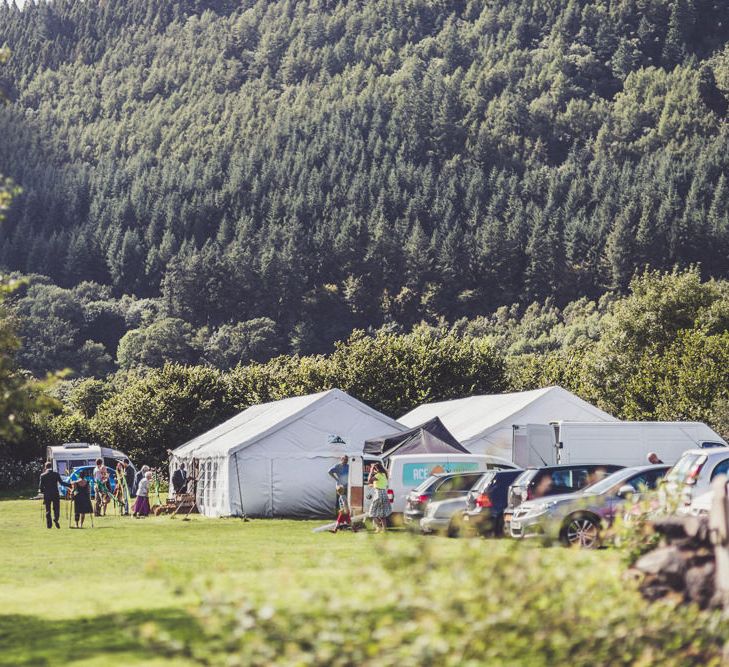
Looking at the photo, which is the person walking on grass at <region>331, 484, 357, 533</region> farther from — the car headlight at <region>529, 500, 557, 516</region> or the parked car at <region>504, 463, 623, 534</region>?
the car headlight at <region>529, 500, 557, 516</region>

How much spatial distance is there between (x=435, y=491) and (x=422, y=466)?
2588 millimetres

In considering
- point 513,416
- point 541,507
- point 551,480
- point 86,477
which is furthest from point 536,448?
point 86,477

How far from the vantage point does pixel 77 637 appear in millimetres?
13266

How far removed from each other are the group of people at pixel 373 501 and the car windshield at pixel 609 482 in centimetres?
616

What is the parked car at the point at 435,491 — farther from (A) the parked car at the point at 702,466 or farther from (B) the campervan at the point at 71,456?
(B) the campervan at the point at 71,456

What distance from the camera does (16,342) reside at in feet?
44.3

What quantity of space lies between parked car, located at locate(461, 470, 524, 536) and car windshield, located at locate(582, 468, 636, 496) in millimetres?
2779

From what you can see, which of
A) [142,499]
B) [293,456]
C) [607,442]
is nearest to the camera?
[607,442]

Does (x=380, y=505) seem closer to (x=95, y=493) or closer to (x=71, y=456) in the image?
(x=95, y=493)

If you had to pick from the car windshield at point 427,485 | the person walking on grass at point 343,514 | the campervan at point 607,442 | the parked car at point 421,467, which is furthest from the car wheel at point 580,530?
the campervan at point 607,442

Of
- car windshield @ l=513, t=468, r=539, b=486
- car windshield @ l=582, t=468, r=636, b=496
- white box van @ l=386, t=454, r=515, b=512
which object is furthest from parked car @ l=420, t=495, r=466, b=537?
car windshield @ l=582, t=468, r=636, b=496

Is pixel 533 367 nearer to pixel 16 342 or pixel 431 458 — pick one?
pixel 431 458

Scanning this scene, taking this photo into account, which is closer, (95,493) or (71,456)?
(95,493)

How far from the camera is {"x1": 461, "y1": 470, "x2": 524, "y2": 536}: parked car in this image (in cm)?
2658
